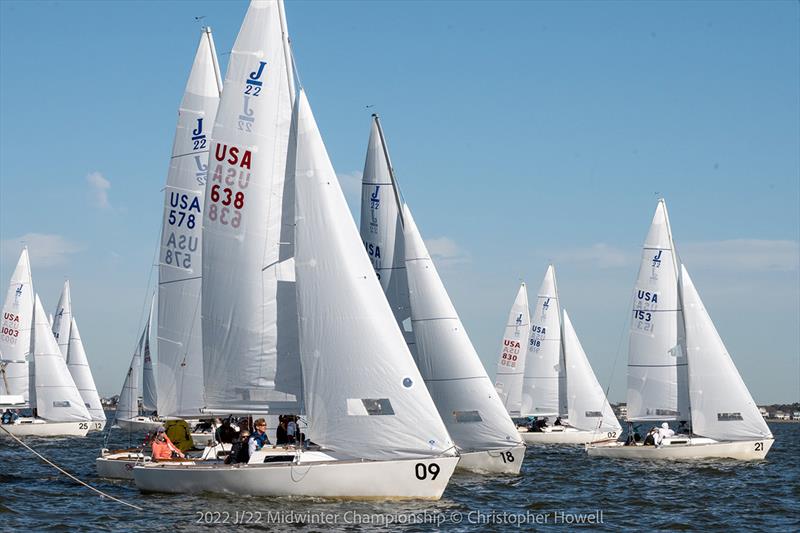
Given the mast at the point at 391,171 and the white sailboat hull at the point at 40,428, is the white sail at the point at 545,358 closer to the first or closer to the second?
the white sailboat hull at the point at 40,428

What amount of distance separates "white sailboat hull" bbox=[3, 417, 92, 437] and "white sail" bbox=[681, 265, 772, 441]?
34.7 meters

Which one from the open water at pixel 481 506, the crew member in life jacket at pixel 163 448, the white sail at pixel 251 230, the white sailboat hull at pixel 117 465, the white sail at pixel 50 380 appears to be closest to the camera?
the open water at pixel 481 506

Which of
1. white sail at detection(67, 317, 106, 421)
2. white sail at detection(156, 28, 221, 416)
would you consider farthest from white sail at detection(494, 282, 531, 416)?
white sail at detection(156, 28, 221, 416)

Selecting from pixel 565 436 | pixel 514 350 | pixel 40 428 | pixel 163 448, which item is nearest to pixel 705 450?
pixel 565 436

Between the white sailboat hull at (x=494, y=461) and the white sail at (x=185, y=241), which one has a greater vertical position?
the white sail at (x=185, y=241)

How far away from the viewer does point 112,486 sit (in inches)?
1113

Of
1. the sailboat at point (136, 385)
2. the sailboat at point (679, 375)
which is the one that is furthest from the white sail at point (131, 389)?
the sailboat at point (679, 375)

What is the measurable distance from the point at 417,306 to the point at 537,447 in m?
26.7

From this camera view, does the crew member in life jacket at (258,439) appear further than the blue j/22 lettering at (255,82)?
No

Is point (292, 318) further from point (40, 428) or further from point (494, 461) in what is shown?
point (40, 428)

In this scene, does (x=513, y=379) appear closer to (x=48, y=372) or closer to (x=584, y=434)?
(x=584, y=434)

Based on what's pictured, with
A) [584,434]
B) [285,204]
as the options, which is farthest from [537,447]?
[285,204]

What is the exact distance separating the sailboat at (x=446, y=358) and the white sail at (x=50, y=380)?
3106 cm

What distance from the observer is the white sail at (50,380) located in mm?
58656
